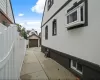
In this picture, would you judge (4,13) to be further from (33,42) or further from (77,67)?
(33,42)

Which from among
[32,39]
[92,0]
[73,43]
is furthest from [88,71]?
[32,39]

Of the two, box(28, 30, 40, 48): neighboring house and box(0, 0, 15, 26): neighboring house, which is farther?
box(28, 30, 40, 48): neighboring house

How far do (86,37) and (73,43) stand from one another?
1026mm

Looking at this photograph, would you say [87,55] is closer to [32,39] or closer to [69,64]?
[69,64]

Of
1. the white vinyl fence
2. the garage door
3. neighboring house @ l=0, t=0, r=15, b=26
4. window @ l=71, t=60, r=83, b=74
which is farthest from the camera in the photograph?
the garage door

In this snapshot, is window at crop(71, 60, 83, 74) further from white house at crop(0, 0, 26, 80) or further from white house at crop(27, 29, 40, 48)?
white house at crop(27, 29, 40, 48)

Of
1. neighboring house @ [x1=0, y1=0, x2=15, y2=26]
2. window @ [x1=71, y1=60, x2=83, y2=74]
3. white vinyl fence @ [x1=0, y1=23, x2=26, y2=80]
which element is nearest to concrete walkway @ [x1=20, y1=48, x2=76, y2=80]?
window @ [x1=71, y1=60, x2=83, y2=74]

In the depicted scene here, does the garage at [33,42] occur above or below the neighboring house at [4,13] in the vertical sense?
below

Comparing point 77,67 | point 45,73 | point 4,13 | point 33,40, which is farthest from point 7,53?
point 33,40

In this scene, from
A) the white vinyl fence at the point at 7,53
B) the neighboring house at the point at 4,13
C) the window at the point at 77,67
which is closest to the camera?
the white vinyl fence at the point at 7,53

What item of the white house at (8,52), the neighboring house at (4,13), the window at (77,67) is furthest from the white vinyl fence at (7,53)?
the neighboring house at (4,13)

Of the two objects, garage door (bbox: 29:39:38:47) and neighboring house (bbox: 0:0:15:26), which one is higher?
neighboring house (bbox: 0:0:15:26)

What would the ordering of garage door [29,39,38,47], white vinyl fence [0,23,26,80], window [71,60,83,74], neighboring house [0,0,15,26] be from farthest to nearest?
garage door [29,39,38,47] < neighboring house [0,0,15,26] < window [71,60,83,74] < white vinyl fence [0,23,26,80]

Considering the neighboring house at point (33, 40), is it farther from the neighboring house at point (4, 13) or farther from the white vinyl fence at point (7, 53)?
the white vinyl fence at point (7, 53)
